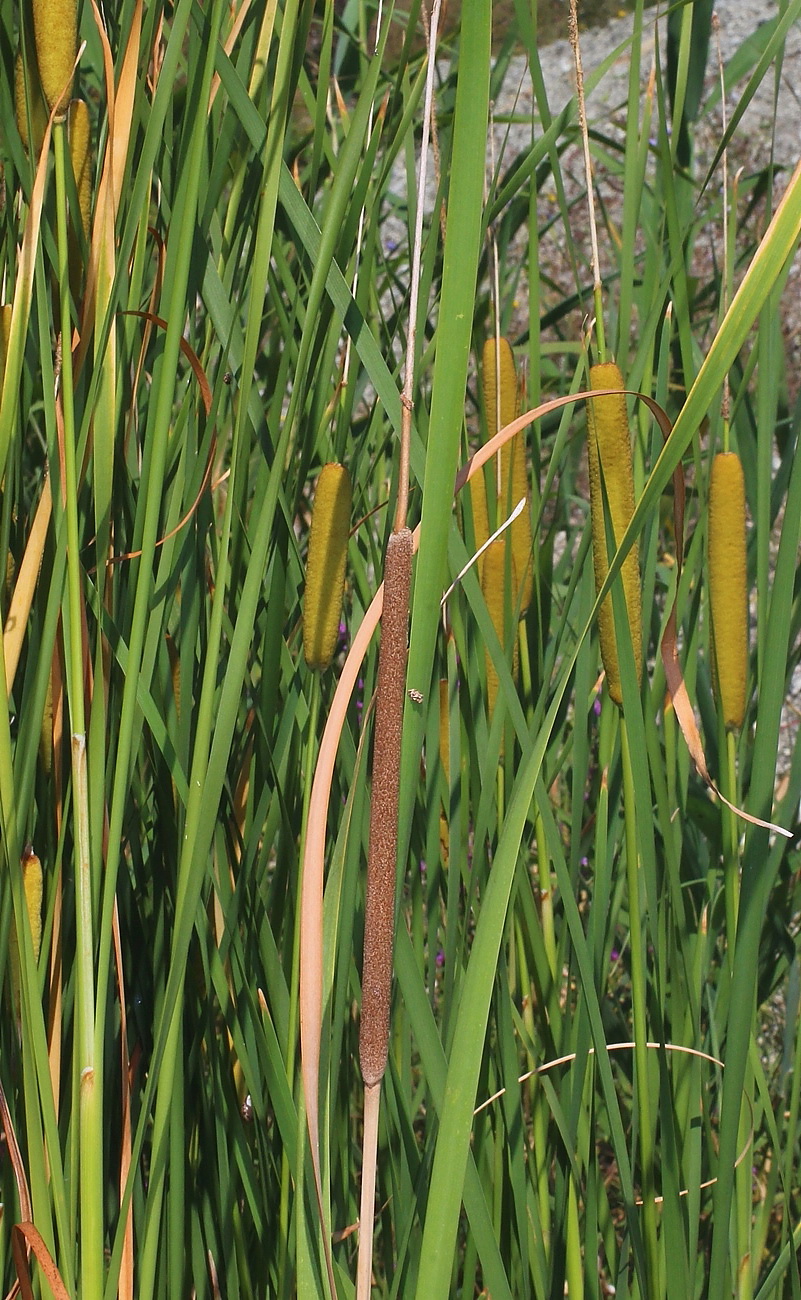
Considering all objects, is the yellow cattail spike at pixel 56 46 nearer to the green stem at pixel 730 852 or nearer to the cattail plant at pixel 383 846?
the cattail plant at pixel 383 846

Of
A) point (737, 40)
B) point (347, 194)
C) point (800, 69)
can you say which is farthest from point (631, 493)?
point (737, 40)

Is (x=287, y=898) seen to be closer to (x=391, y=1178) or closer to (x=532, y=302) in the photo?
(x=391, y=1178)

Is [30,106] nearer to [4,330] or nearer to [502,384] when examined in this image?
[4,330]

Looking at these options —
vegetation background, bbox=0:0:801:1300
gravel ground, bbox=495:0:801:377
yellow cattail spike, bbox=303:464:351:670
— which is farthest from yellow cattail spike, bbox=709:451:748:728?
gravel ground, bbox=495:0:801:377

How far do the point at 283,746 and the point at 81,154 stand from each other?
25 centimetres

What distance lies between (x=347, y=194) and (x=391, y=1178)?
17.2 inches

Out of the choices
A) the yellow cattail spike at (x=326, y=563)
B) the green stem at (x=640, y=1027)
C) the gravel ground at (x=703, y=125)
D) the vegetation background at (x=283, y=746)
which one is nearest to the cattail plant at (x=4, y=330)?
the vegetation background at (x=283, y=746)

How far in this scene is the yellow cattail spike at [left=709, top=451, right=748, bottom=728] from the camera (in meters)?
0.47

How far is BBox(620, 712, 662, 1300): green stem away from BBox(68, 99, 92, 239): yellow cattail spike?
1.01 feet

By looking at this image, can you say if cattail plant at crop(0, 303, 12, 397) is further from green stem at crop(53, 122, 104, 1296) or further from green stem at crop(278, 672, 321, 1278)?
green stem at crop(278, 672, 321, 1278)

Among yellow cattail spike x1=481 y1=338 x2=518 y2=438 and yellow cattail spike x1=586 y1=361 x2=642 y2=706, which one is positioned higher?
yellow cattail spike x1=481 y1=338 x2=518 y2=438

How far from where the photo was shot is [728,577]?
1.55ft

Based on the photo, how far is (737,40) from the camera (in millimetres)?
4066

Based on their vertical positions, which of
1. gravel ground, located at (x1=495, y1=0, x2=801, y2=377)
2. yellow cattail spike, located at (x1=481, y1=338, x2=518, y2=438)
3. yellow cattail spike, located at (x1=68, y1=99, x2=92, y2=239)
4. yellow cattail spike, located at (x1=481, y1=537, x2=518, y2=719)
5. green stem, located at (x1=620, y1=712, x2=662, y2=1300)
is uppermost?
gravel ground, located at (x1=495, y1=0, x2=801, y2=377)
